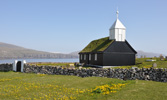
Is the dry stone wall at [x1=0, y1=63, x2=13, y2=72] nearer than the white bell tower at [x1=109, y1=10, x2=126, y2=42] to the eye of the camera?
Yes

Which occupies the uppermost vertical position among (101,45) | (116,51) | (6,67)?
(101,45)

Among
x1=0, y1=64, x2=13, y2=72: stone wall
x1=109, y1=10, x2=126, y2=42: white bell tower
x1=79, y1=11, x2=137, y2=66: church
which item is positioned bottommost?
x1=0, y1=64, x2=13, y2=72: stone wall

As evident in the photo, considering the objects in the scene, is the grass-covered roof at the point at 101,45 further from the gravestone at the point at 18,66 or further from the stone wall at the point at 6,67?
the stone wall at the point at 6,67

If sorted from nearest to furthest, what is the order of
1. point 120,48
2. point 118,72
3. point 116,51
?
point 118,72
point 116,51
point 120,48

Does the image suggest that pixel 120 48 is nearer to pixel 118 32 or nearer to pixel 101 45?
pixel 118 32

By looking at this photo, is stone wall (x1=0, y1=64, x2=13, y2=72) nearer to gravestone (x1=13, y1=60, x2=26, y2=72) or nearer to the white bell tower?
gravestone (x1=13, y1=60, x2=26, y2=72)

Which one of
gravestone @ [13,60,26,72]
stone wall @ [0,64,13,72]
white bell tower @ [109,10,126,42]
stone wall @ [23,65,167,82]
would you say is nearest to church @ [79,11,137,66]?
white bell tower @ [109,10,126,42]

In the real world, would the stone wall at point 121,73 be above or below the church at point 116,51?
below

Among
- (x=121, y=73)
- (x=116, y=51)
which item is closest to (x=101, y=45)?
(x=116, y=51)

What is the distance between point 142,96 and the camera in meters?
11.3

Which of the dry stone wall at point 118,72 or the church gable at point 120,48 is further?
the church gable at point 120,48

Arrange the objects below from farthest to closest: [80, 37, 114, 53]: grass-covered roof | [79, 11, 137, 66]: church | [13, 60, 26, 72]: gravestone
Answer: [80, 37, 114, 53]: grass-covered roof < [79, 11, 137, 66]: church < [13, 60, 26, 72]: gravestone

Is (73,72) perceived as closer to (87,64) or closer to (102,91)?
(102,91)

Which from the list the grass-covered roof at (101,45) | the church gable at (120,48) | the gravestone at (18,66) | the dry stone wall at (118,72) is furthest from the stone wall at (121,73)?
the church gable at (120,48)
